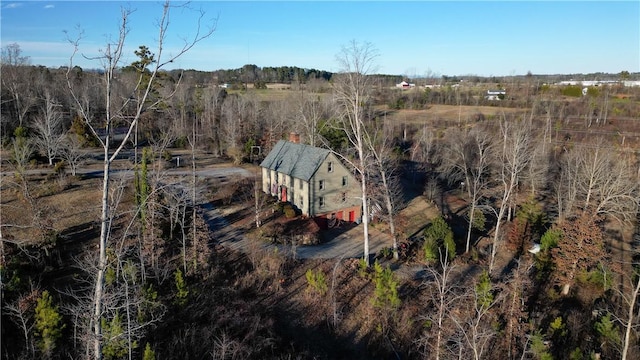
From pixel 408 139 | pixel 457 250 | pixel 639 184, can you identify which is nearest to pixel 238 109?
pixel 408 139

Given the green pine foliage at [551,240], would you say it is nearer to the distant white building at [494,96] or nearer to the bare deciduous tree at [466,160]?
the bare deciduous tree at [466,160]

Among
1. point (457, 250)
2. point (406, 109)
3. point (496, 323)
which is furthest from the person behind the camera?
point (406, 109)

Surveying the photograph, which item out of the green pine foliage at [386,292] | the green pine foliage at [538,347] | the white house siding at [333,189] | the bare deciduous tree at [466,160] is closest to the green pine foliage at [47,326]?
the green pine foliage at [386,292]

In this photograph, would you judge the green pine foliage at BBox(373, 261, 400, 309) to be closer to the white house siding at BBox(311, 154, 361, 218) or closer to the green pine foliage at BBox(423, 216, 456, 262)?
the green pine foliage at BBox(423, 216, 456, 262)

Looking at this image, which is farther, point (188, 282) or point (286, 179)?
point (286, 179)

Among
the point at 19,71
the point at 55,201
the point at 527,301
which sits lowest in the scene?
the point at 527,301

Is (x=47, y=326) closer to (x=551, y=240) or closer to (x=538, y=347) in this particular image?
(x=538, y=347)

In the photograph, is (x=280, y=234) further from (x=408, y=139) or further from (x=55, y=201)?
(x=408, y=139)
